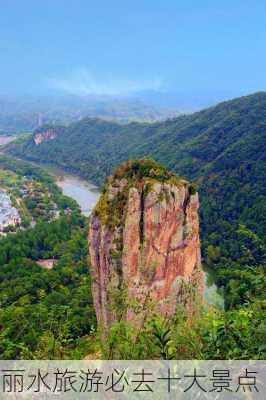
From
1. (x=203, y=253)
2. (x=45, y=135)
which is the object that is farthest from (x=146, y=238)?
(x=45, y=135)

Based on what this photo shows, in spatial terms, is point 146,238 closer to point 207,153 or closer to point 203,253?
point 203,253

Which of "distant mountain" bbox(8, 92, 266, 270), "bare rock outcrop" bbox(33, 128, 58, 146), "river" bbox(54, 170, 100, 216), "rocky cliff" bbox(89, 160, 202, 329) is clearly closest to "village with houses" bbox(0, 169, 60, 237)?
"river" bbox(54, 170, 100, 216)

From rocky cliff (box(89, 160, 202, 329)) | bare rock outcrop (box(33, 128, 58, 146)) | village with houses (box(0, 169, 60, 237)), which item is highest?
bare rock outcrop (box(33, 128, 58, 146))

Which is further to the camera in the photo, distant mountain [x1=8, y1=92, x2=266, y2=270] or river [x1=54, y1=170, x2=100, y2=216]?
river [x1=54, y1=170, x2=100, y2=216]

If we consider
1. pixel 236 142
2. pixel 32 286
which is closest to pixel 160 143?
pixel 236 142

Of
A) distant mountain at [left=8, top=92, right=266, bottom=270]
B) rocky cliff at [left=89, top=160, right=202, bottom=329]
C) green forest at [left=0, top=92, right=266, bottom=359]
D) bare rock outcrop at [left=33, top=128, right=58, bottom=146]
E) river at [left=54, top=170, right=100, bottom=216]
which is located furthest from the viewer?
bare rock outcrop at [left=33, top=128, right=58, bottom=146]

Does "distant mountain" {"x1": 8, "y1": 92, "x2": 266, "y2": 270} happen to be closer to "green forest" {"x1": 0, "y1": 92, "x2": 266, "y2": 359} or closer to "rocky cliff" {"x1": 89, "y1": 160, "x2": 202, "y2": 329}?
"green forest" {"x1": 0, "y1": 92, "x2": 266, "y2": 359}

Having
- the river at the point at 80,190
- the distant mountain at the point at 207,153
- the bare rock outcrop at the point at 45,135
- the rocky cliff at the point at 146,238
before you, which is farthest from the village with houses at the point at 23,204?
the bare rock outcrop at the point at 45,135

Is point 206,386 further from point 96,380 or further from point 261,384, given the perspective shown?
point 96,380
